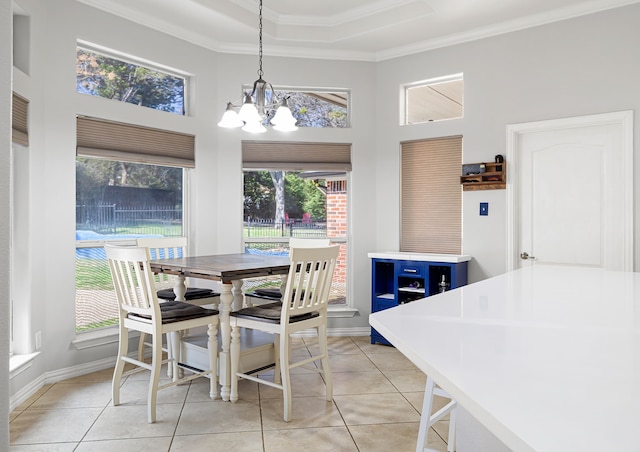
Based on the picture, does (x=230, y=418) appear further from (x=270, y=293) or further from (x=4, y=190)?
(x=4, y=190)

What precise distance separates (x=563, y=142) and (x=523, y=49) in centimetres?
89

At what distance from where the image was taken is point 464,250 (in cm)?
434

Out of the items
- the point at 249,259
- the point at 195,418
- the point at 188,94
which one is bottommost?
the point at 195,418

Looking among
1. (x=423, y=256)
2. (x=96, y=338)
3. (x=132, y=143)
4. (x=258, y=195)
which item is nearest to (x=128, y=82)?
(x=132, y=143)

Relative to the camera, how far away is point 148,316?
2879 millimetres

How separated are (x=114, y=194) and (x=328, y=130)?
2.13 metres

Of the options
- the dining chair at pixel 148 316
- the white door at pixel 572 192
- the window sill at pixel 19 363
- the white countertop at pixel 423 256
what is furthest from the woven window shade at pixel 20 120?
the white door at pixel 572 192

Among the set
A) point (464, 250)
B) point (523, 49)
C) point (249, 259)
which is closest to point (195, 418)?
point (249, 259)

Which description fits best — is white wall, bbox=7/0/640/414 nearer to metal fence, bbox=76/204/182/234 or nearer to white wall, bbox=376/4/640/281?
white wall, bbox=376/4/640/281

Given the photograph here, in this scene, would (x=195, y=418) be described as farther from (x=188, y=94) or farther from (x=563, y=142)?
(x=563, y=142)

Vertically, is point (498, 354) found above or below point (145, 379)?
above

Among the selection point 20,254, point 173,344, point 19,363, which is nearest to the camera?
point 19,363

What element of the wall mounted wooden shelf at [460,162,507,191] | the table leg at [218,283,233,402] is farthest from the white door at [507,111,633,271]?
the table leg at [218,283,233,402]

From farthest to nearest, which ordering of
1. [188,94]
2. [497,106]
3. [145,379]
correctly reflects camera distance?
1. [188,94]
2. [497,106]
3. [145,379]
